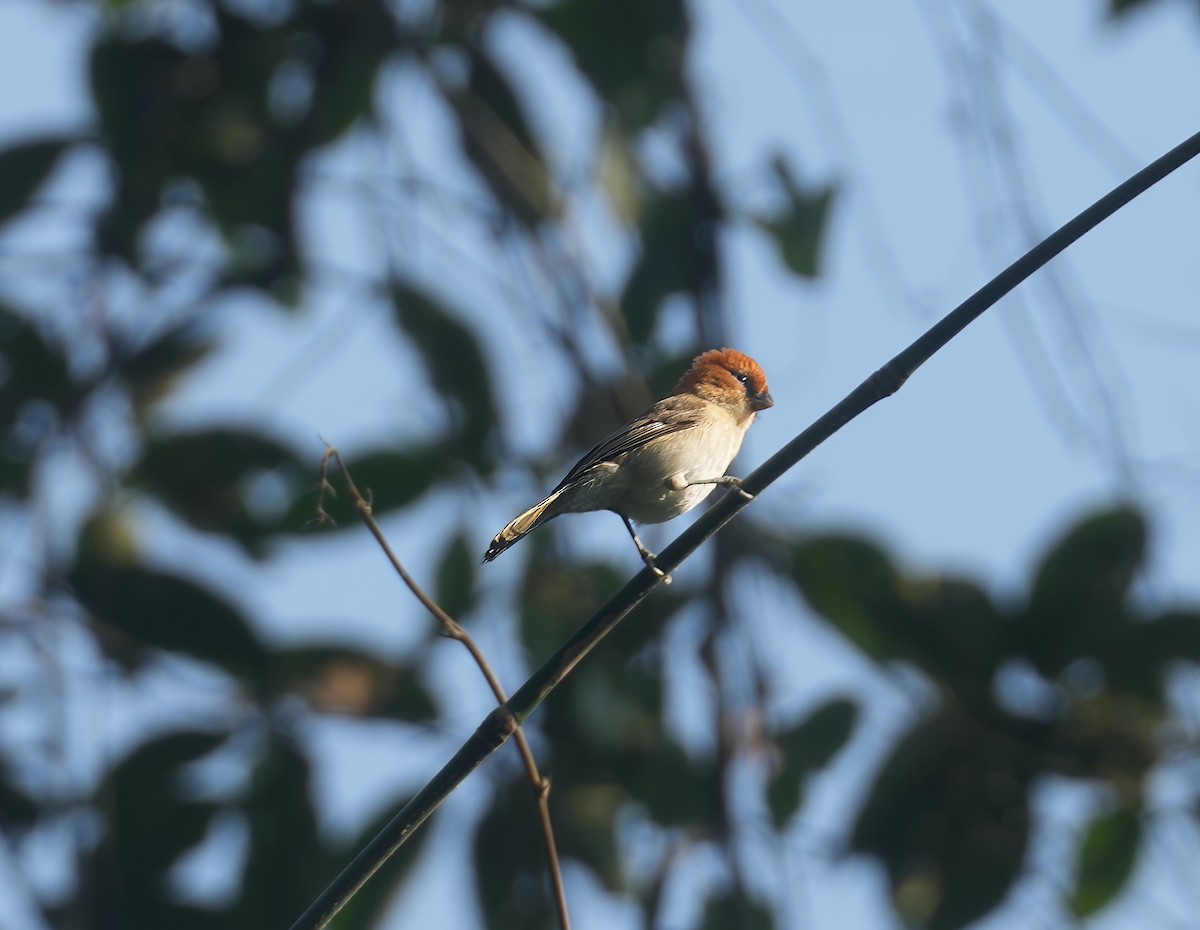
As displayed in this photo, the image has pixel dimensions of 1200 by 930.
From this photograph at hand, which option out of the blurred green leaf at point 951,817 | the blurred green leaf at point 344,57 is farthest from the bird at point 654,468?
the blurred green leaf at point 344,57

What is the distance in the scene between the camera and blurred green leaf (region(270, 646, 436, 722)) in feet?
15.3

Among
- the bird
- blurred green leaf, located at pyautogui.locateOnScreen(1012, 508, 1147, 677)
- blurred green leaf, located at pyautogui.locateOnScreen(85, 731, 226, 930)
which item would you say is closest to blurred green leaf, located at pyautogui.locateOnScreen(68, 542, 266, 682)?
blurred green leaf, located at pyautogui.locateOnScreen(85, 731, 226, 930)

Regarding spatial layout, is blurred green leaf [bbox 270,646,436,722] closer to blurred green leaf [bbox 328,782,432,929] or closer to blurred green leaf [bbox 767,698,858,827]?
blurred green leaf [bbox 328,782,432,929]

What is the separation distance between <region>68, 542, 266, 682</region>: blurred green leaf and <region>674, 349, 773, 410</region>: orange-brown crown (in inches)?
62.4

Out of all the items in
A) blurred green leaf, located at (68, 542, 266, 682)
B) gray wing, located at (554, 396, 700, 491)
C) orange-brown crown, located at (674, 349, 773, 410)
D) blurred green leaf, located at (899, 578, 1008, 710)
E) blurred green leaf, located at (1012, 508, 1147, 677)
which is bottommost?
blurred green leaf, located at (1012, 508, 1147, 677)

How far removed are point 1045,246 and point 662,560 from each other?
2.42 feet

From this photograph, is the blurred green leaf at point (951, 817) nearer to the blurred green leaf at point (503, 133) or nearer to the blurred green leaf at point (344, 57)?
the blurred green leaf at point (503, 133)

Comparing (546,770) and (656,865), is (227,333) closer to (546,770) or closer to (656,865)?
(546,770)

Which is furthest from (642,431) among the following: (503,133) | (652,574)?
(652,574)

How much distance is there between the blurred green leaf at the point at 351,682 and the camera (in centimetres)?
466

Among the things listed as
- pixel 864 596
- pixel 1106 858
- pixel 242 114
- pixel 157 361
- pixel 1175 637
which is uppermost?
pixel 242 114

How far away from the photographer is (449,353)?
5000 millimetres

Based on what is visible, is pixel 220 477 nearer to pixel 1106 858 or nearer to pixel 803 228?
pixel 803 228

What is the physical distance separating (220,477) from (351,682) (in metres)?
0.82
